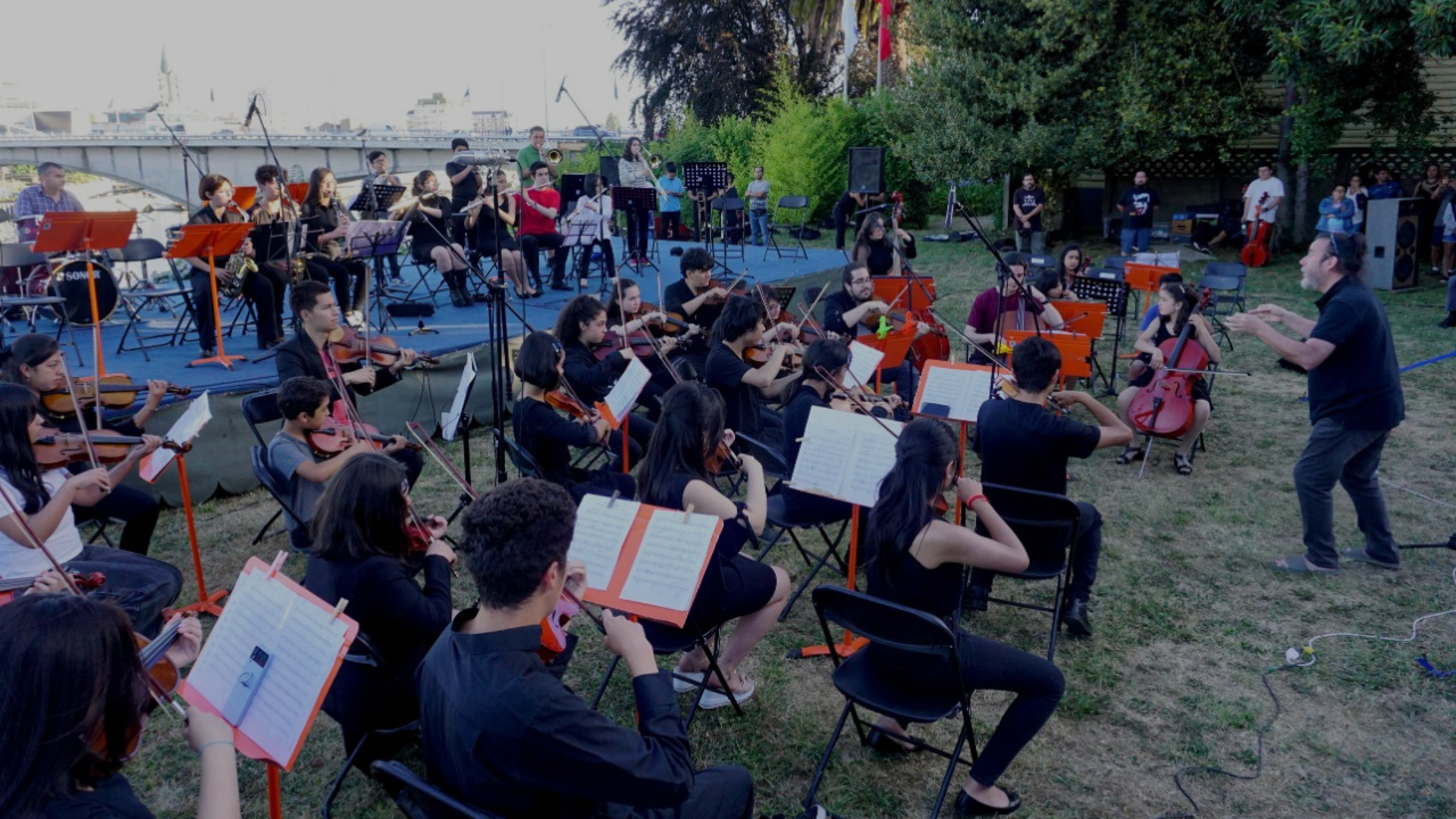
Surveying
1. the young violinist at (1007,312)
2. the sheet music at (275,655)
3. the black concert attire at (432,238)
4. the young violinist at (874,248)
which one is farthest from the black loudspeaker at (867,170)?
the sheet music at (275,655)

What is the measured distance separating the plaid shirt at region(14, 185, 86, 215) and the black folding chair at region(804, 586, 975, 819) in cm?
906

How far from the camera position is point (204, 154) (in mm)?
38500

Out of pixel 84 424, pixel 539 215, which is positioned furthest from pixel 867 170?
pixel 84 424

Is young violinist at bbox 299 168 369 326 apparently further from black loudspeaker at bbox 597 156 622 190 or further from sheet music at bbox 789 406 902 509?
black loudspeaker at bbox 597 156 622 190

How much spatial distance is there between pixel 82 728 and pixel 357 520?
127 centimetres

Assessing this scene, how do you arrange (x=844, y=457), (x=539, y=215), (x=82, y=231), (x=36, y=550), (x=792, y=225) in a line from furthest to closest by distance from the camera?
(x=792, y=225), (x=539, y=215), (x=82, y=231), (x=844, y=457), (x=36, y=550)

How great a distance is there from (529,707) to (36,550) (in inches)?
105

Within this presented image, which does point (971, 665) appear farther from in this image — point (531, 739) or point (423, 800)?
point (423, 800)

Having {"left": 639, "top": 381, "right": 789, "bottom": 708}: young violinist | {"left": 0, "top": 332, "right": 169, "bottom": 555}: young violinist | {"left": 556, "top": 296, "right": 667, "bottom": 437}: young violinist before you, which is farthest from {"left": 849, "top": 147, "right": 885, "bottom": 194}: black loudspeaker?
{"left": 639, "top": 381, "right": 789, "bottom": 708}: young violinist

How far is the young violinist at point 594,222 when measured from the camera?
10.6 meters

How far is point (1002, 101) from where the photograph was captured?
16516mm

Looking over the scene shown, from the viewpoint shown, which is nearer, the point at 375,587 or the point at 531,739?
the point at 531,739

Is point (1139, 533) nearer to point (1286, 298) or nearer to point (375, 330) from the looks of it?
point (375, 330)


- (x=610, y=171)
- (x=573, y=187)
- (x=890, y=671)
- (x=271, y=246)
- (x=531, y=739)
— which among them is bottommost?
(x=890, y=671)
